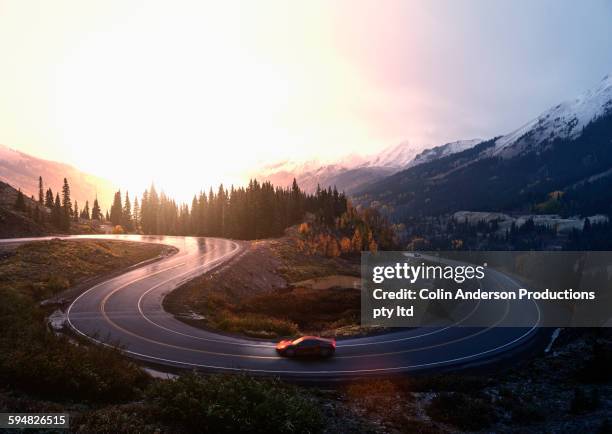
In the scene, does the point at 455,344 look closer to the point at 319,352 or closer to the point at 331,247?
Result: the point at 319,352

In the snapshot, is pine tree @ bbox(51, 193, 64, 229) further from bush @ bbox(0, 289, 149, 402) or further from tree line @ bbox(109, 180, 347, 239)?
bush @ bbox(0, 289, 149, 402)

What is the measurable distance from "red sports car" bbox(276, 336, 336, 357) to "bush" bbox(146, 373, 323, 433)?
10.9 meters

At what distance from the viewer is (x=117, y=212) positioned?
154500mm

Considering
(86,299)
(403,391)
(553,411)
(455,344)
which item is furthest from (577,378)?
(86,299)

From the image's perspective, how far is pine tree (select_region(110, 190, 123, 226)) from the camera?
151975 mm

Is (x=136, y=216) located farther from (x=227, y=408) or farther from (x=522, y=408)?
(x=522, y=408)

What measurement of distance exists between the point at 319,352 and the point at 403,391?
686 cm

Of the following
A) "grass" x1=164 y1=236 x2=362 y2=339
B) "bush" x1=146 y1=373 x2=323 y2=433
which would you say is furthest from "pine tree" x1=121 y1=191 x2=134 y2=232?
"bush" x1=146 y1=373 x2=323 y2=433

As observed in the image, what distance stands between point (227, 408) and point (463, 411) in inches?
445

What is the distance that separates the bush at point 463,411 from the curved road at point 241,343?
5.97m

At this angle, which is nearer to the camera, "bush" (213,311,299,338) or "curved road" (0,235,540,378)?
"curved road" (0,235,540,378)

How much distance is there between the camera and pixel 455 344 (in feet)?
107

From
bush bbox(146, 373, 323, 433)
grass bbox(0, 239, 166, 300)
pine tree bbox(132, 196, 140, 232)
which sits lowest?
bush bbox(146, 373, 323, 433)

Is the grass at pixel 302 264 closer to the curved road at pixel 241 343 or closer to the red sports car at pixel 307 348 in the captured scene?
the curved road at pixel 241 343
